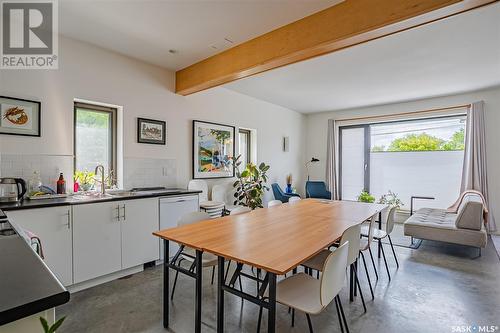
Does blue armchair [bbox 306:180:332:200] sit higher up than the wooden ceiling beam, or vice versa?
the wooden ceiling beam

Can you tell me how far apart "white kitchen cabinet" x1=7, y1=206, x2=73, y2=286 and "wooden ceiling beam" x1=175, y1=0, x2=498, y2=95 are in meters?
2.29

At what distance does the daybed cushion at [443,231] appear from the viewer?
3457 mm

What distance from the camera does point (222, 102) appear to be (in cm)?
478

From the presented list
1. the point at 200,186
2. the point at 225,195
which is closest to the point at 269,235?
the point at 200,186

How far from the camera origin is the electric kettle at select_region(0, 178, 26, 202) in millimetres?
2271

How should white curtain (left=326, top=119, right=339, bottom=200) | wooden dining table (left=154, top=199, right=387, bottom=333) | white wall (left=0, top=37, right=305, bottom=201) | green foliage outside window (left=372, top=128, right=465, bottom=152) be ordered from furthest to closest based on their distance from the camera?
white curtain (left=326, top=119, right=339, bottom=200) < green foliage outside window (left=372, top=128, right=465, bottom=152) < white wall (left=0, top=37, right=305, bottom=201) < wooden dining table (left=154, top=199, right=387, bottom=333)

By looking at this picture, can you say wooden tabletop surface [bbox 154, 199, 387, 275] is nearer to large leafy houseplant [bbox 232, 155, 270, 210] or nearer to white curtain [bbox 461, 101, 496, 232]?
large leafy houseplant [bbox 232, 155, 270, 210]

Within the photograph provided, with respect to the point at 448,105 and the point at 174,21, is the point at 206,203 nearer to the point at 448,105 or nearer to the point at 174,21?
the point at 174,21

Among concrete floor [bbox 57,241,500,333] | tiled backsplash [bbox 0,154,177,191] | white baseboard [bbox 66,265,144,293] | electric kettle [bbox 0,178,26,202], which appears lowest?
concrete floor [bbox 57,241,500,333]

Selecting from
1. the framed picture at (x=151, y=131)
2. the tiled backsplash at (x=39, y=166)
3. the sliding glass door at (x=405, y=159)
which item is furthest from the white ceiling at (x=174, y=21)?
the sliding glass door at (x=405, y=159)

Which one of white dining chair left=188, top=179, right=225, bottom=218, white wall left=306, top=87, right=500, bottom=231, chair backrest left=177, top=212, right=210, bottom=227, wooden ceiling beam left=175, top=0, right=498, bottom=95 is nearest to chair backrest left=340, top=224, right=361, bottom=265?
chair backrest left=177, top=212, right=210, bottom=227

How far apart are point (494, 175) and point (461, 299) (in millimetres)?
3640

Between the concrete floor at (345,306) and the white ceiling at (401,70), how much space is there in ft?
8.78

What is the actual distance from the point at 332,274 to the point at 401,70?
354 centimetres
